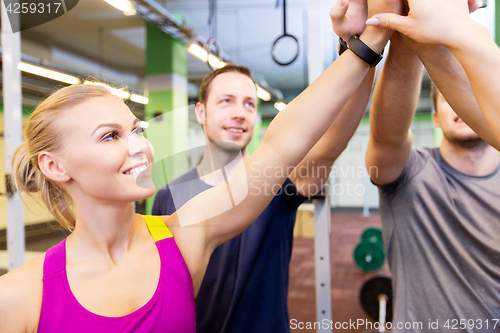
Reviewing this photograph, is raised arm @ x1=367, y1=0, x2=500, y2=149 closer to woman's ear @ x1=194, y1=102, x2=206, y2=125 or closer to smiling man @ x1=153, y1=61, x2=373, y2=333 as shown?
smiling man @ x1=153, y1=61, x2=373, y2=333

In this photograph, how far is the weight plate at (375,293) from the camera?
8.15 feet

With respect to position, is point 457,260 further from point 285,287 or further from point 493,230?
point 285,287

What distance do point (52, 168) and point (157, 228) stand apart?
280 mm

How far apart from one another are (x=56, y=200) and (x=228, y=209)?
0.47 m

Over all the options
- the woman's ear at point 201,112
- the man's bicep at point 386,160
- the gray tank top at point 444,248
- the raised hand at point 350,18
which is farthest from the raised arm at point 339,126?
the woman's ear at point 201,112

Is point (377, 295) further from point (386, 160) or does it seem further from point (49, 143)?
point (49, 143)

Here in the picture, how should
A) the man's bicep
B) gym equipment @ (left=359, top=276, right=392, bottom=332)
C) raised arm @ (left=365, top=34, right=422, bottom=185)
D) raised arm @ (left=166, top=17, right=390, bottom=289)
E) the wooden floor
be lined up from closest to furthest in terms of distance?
raised arm @ (left=166, top=17, right=390, bottom=289) < raised arm @ (left=365, top=34, right=422, bottom=185) < the man's bicep < gym equipment @ (left=359, top=276, right=392, bottom=332) < the wooden floor

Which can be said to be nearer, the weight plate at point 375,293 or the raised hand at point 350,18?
the raised hand at point 350,18

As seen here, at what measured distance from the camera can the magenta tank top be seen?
66 centimetres

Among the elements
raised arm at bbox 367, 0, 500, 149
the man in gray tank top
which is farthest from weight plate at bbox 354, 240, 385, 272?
raised arm at bbox 367, 0, 500, 149

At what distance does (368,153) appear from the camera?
3.37 feet

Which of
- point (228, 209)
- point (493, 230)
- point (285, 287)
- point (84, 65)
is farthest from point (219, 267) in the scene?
point (84, 65)

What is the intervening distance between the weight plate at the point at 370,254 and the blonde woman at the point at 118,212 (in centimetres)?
359

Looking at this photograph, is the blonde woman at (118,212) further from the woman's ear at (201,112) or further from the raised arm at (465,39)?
the woman's ear at (201,112)
